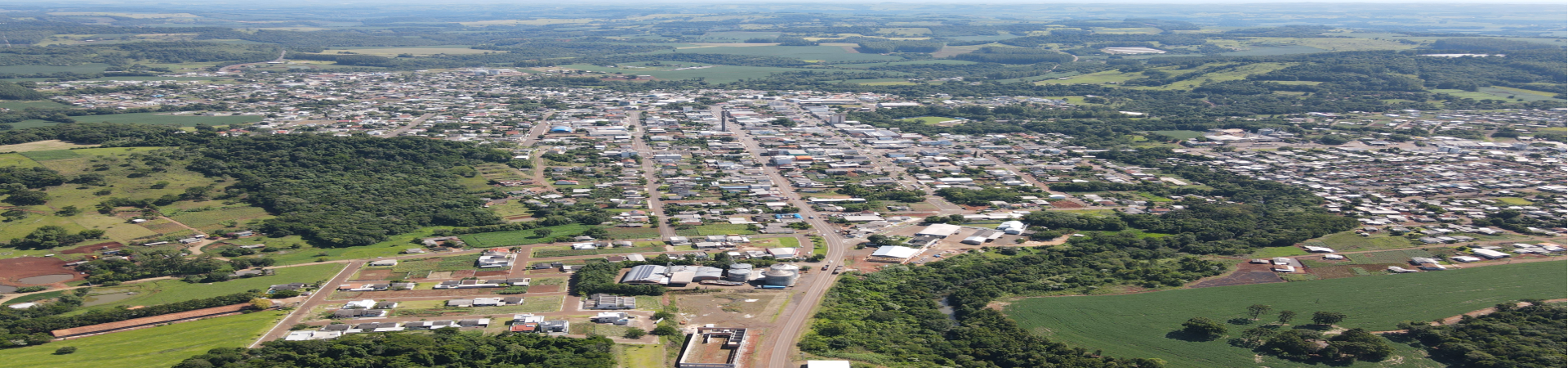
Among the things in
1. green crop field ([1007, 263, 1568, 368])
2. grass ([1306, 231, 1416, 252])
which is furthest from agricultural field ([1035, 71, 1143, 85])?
green crop field ([1007, 263, 1568, 368])

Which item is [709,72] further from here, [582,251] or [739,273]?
[739,273]

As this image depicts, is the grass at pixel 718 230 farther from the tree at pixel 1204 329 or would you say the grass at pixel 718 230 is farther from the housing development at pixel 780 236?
the tree at pixel 1204 329

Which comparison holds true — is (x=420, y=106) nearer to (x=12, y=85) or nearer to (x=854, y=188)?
(x=12, y=85)

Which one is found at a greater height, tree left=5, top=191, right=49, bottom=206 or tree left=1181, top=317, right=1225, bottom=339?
tree left=5, top=191, right=49, bottom=206

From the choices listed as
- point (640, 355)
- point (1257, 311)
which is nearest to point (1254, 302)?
point (1257, 311)

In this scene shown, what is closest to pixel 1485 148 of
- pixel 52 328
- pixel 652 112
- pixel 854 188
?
pixel 854 188

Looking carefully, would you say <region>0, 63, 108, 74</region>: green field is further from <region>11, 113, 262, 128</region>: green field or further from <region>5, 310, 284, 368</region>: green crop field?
<region>5, 310, 284, 368</region>: green crop field
